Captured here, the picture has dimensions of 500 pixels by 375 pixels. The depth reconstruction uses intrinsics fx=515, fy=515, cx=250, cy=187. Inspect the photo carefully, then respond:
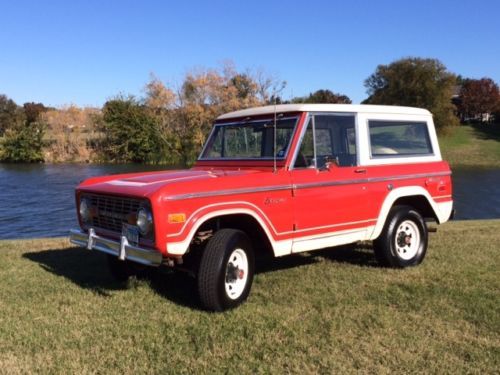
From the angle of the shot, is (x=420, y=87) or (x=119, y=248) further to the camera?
(x=420, y=87)

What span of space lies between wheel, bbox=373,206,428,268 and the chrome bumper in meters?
3.28

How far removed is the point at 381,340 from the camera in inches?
172

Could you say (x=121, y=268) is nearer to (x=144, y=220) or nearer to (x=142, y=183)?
(x=142, y=183)

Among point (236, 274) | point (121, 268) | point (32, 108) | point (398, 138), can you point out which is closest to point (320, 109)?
point (398, 138)

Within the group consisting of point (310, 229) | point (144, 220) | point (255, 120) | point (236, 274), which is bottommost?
point (236, 274)

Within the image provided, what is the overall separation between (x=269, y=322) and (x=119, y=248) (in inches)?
62.3

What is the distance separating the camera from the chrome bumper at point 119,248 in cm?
466

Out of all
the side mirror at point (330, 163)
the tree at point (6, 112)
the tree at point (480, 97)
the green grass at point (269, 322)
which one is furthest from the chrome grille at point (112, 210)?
the tree at point (480, 97)

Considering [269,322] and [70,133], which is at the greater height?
[70,133]

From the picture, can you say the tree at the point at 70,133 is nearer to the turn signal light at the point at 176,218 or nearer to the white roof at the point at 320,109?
the white roof at the point at 320,109

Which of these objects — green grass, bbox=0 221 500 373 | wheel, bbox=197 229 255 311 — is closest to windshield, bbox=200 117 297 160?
wheel, bbox=197 229 255 311

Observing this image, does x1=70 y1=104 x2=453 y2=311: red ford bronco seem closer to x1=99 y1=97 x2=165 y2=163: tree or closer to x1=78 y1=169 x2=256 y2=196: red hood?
x1=78 y1=169 x2=256 y2=196: red hood

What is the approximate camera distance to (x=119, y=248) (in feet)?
16.1

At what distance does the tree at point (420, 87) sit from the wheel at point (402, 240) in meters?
50.1
